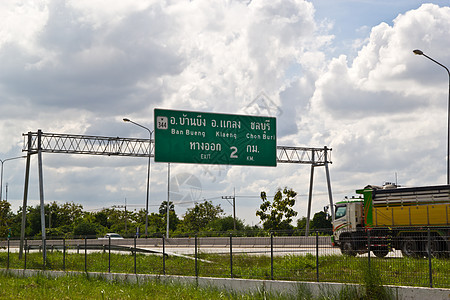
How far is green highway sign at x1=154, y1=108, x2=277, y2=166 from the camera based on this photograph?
111 feet

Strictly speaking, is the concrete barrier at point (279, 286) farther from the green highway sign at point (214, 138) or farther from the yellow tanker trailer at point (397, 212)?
the green highway sign at point (214, 138)

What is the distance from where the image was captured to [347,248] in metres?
18.3

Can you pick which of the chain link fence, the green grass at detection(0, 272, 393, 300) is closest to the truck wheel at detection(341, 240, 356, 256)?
→ the chain link fence

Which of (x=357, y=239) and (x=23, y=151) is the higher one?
(x=23, y=151)

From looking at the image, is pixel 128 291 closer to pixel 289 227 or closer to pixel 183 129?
pixel 183 129

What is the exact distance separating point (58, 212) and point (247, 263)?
3471 inches

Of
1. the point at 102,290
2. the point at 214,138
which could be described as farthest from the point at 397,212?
the point at 102,290

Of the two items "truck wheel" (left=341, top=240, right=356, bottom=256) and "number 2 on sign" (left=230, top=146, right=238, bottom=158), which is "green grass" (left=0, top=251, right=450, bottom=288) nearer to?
"truck wheel" (left=341, top=240, right=356, bottom=256)

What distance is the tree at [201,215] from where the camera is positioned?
105125mm

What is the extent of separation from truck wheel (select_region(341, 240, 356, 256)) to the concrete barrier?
150cm

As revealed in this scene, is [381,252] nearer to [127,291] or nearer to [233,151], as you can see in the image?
[127,291]

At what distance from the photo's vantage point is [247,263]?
2195cm

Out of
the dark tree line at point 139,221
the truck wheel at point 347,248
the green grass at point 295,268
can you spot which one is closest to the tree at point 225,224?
the dark tree line at point 139,221

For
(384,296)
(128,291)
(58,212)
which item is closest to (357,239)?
(384,296)
